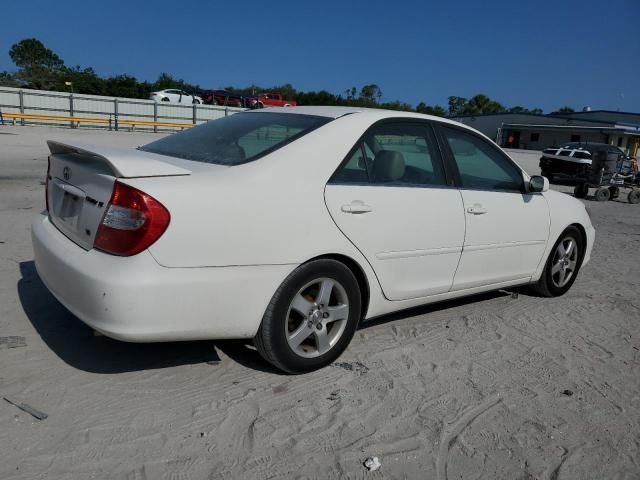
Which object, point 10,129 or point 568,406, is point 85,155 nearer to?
point 568,406

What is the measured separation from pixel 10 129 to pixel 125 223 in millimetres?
25184

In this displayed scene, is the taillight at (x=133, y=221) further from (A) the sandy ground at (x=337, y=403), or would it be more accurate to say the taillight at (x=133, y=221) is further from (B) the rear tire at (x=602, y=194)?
(B) the rear tire at (x=602, y=194)

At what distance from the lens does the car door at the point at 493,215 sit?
428cm

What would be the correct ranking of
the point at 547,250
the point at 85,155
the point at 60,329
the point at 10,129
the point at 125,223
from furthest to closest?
1. the point at 10,129
2. the point at 547,250
3. the point at 60,329
4. the point at 85,155
5. the point at 125,223

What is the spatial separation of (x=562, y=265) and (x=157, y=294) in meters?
4.04

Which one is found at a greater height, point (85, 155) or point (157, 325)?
point (85, 155)

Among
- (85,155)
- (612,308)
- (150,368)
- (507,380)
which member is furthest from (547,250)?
(85,155)

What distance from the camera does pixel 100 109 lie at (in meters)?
32.7

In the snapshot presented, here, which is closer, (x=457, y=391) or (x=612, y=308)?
(x=457, y=391)

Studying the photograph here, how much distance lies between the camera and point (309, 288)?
3.45m

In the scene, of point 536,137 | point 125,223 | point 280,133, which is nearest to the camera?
point 125,223

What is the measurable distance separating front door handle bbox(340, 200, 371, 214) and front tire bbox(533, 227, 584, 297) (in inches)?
97.9

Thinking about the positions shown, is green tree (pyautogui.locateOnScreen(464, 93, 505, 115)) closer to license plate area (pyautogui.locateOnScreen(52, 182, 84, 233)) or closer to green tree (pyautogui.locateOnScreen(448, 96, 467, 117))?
green tree (pyautogui.locateOnScreen(448, 96, 467, 117))

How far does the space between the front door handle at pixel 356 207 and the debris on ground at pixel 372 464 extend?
1400 mm
